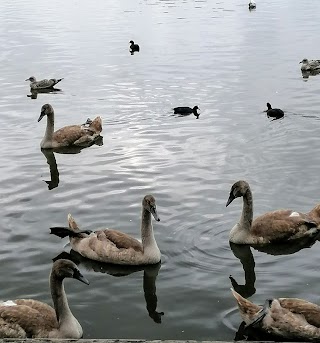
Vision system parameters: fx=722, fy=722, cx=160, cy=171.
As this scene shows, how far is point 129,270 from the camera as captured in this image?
11.1 metres

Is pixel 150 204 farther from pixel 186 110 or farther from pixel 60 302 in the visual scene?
pixel 186 110

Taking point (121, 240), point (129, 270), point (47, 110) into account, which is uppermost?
point (47, 110)

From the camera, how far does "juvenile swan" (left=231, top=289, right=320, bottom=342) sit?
27.5ft

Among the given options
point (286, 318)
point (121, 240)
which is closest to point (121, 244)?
point (121, 240)

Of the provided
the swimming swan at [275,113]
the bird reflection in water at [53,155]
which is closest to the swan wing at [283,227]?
the bird reflection in water at [53,155]

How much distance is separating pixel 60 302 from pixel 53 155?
32.1ft

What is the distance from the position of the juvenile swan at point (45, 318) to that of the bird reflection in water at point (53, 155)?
6.32m

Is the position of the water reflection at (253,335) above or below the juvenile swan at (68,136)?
below

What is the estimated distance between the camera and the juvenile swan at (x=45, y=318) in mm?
8578

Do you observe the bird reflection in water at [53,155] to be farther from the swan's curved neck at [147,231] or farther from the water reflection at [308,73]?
the water reflection at [308,73]

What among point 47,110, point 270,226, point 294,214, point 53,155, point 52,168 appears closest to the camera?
point 270,226

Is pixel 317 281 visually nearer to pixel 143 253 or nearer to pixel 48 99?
pixel 143 253

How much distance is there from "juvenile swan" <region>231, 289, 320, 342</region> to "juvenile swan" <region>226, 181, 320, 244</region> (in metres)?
3.14

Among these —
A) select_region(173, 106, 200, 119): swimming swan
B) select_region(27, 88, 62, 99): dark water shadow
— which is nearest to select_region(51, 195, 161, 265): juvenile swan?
select_region(173, 106, 200, 119): swimming swan
